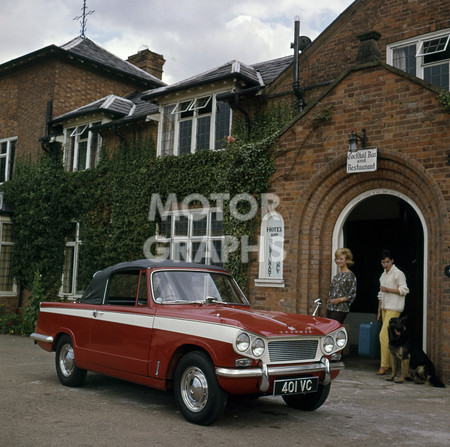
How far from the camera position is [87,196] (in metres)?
16.1

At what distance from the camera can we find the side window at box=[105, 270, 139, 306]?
661 cm

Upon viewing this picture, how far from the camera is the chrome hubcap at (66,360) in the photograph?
7.35 meters

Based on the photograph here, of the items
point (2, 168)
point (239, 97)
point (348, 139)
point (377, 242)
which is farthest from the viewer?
point (2, 168)

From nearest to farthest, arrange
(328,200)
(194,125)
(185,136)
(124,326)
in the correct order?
(124,326)
(328,200)
(194,125)
(185,136)

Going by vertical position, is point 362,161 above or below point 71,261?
above

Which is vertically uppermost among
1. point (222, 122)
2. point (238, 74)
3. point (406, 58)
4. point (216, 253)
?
point (238, 74)

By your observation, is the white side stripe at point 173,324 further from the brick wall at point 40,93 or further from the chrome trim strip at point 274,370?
the brick wall at point 40,93

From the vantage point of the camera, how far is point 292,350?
5488 millimetres

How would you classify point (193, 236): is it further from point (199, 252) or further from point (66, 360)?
point (66, 360)

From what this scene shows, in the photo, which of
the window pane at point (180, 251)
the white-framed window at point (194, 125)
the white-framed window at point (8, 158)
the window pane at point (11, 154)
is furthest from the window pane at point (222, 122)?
the window pane at point (11, 154)

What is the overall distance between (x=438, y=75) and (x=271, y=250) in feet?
15.6

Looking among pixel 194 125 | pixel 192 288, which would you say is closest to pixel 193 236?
pixel 194 125

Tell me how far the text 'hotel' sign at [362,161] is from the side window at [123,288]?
4938 millimetres

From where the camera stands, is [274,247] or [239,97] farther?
[239,97]
